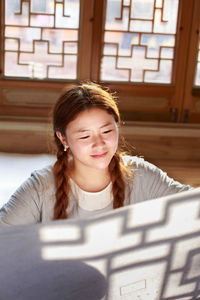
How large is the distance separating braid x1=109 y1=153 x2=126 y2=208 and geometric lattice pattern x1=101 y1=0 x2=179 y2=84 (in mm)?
1831

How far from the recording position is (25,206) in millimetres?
1316

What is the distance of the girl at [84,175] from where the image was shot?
1322 mm

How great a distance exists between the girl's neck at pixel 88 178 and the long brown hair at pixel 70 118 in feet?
0.13

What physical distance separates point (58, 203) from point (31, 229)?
2.19 feet

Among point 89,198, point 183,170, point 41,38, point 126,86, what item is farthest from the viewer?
point 126,86

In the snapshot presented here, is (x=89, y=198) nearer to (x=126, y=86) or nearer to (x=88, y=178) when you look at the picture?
(x=88, y=178)

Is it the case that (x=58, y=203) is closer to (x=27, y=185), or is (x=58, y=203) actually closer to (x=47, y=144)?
(x=27, y=185)

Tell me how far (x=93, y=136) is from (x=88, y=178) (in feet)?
0.63

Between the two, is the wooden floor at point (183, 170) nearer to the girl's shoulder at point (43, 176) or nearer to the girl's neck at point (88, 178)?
the girl's neck at point (88, 178)

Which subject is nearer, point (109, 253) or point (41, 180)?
point (109, 253)

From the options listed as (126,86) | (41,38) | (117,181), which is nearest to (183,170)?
(126,86)

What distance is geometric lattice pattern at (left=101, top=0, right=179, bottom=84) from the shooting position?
3072 millimetres

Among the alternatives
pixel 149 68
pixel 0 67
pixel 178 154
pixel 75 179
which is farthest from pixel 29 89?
pixel 75 179

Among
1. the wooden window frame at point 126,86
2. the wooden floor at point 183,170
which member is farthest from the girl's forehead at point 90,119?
the wooden window frame at point 126,86
